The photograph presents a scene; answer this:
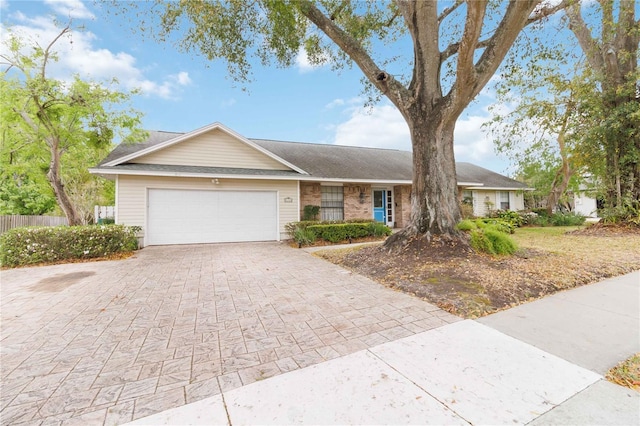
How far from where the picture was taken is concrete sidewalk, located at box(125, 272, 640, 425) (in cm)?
Answer: 175

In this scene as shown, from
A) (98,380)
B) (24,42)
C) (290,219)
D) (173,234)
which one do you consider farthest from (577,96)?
(24,42)

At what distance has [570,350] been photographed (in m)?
2.51

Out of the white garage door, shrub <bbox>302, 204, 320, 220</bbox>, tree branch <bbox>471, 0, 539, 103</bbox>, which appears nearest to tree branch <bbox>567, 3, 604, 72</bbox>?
tree branch <bbox>471, 0, 539, 103</bbox>

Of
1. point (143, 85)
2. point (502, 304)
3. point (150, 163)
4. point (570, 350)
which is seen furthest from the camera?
point (143, 85)

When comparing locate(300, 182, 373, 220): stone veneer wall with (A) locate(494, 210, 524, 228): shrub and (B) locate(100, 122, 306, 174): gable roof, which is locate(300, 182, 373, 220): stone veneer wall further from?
(A) locate(494, 210, 524, 228): shrub

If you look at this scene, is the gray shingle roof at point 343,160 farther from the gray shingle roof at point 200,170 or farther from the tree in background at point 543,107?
the tree in background at point 543,107

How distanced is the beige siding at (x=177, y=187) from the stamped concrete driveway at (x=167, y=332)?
12.3ft

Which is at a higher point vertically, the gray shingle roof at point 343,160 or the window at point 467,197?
the gray shingle roof at point 343,160

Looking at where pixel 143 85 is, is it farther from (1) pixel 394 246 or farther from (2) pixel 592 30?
(2) pixel 592 30

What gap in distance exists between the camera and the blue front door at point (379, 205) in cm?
1406

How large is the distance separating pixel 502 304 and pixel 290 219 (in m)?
8.48

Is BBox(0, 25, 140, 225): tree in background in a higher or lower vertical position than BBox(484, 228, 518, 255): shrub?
higher

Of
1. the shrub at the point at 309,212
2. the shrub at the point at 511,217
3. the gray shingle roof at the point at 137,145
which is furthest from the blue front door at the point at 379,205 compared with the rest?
the gray shingle roof at the point at 137,145

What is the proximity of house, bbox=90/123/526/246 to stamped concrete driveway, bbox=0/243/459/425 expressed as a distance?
4116 millimetres
